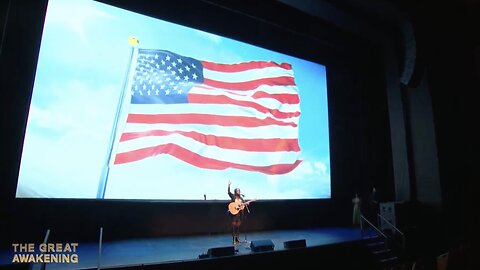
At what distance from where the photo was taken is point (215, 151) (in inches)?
156

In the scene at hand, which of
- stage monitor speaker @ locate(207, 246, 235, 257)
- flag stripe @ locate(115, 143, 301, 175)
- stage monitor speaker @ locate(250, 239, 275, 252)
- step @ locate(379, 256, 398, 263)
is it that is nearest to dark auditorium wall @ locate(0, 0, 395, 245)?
flag stripe @ locate(115, 143, 301, 175)

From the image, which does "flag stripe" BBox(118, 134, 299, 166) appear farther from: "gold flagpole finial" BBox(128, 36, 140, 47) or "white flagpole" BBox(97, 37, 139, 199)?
"gold flagpole finial" BBox(128, 36, 140, 47)

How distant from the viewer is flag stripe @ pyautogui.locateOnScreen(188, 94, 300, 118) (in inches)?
157

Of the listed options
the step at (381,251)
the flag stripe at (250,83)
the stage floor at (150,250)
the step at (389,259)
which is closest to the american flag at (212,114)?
the flag stripe at (250,83)

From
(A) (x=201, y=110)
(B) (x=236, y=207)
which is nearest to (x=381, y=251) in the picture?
(B) (x=236, y=207)

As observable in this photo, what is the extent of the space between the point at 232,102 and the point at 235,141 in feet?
2.05

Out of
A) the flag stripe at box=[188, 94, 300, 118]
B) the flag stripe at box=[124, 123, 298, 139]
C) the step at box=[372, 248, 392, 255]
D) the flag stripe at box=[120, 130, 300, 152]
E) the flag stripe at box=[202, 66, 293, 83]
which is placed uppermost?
the flag stripe at box=[202, 66, 293, 83]

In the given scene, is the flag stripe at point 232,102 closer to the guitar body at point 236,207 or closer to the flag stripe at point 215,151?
the flag stripe at point 215,151

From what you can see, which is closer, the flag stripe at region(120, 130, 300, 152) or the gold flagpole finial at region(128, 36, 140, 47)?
the flag stripe at region(120, 130, 300, 152)

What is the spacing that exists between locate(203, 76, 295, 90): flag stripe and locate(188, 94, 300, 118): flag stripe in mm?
206

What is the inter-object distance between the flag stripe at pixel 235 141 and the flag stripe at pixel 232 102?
1.52ft

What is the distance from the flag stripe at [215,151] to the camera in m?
3.49

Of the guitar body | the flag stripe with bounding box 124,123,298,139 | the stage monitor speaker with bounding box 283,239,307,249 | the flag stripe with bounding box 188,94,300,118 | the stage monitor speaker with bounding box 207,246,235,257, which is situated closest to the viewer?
the stage monitor speaker with bounding box 207,246,235,257

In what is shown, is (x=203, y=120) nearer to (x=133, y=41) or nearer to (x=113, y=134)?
(x=113, y=134)
